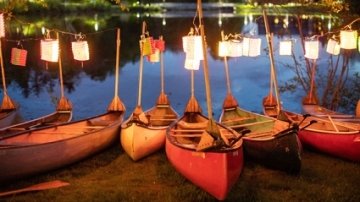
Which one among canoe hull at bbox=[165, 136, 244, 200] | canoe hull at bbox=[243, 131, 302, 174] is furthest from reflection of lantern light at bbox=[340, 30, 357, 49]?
canoe hull at bbox=[165, 136, 244, 200]

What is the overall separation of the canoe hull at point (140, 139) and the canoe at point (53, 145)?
570 mm

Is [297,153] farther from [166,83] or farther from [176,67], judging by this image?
[176,67]

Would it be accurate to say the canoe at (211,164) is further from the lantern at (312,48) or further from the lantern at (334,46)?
the lantern at (334,46)

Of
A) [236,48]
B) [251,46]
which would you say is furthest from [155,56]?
[251,46]

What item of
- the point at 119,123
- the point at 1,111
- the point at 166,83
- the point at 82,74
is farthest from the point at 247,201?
the point at 82,74

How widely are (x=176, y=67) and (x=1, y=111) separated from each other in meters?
12.8

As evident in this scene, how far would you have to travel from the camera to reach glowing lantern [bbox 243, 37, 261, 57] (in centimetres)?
931

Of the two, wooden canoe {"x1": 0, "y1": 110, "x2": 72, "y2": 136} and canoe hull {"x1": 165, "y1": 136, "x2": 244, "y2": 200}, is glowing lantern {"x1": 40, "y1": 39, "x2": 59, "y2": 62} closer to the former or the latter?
wooden canoe {"x1": 0, "y1": 110, "x2": 72, "y2": 136}

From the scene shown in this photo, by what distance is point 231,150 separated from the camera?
19.9ft

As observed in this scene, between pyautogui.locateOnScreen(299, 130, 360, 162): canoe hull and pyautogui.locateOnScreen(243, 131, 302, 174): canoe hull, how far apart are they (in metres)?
0.92

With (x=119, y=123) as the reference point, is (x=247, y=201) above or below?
below

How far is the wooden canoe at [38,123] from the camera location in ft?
27.1

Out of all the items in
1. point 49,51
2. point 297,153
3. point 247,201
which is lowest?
point 247,201

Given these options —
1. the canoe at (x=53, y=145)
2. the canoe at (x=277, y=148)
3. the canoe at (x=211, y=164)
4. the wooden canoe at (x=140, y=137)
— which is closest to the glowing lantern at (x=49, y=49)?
the canoe at (x=53, y=145)
